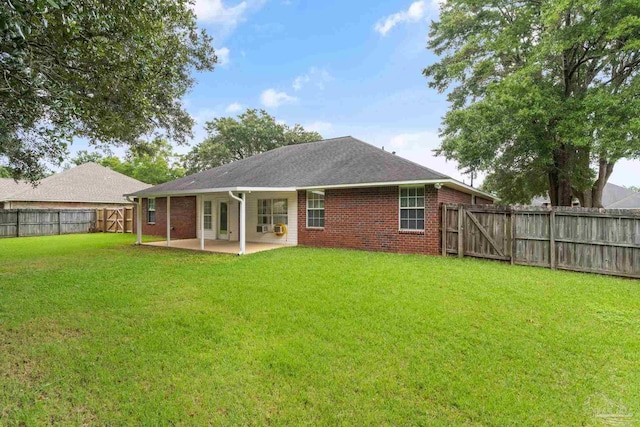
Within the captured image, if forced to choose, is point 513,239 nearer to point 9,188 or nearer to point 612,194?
point 612,194

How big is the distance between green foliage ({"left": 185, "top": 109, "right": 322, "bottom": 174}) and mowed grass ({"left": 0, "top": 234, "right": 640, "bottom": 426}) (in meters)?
25.5

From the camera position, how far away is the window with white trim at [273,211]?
13031 mm

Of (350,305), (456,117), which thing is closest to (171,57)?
(350,305)

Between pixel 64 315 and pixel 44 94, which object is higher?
pixel 44 94

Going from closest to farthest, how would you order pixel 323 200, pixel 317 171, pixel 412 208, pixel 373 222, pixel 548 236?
pixel 548 236
pixel 412 208
pixel 373 222
pixel 323 200
pixel 317 171

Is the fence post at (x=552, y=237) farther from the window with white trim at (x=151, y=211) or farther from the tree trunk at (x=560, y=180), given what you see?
the window with white trim at (x=151, y=211)

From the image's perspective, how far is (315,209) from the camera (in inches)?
485

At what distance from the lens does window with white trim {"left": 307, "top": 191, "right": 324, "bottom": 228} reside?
40.0 ft

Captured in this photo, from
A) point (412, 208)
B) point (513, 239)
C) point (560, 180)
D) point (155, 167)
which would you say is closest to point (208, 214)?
point (412, 208)

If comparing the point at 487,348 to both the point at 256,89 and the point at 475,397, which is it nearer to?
the point at 475,397

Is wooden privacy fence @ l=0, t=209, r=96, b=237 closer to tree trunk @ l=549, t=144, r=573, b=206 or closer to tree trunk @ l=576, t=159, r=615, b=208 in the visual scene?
tree trunk @ l=549, t=144, r=573, b=206

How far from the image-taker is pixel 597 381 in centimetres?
305

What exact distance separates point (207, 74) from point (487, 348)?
35.7 feet

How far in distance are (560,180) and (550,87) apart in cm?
512
